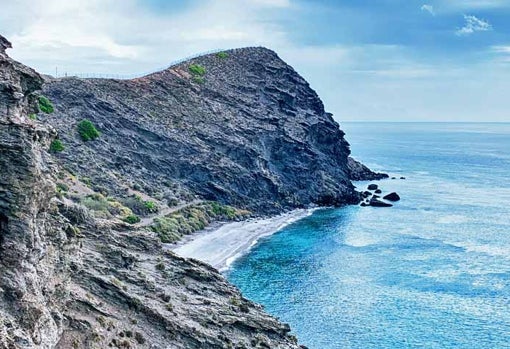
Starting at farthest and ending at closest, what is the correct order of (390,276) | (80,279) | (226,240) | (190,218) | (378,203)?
1. (378,203)
2. (190,218)
3. (226,240)
4. (390,276)
5. (80,279)

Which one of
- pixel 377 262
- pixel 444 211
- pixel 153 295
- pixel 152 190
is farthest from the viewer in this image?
pixel 444 211

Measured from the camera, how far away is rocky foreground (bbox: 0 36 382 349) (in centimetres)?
2769

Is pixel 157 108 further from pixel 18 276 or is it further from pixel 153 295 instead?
pixel 18 276

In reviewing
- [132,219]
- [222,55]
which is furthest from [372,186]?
[132,219]

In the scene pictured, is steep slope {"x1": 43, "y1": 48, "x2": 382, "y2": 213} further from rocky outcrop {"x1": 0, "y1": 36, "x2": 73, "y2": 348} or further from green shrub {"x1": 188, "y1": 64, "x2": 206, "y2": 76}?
rocky outcrop {"x1": 0, "y1": 36, "x2": 73, "y2": 348}

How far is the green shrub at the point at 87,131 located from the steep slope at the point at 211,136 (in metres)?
1.37

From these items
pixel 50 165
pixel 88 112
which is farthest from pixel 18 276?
pixel 88 112

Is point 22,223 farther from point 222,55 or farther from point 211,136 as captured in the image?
point 222,55

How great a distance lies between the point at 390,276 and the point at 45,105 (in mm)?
63842

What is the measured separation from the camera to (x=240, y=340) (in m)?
42.1

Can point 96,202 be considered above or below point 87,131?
below

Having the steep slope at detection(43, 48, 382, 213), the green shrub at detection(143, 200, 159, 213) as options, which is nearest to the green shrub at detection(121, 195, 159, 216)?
the green shrub at detection(143, 200, 159, 213)

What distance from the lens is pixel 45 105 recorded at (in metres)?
106

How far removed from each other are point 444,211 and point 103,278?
95.3 m
